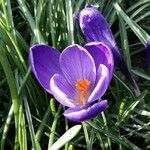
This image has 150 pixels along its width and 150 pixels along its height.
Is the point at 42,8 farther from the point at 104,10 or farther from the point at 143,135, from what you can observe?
the point at 143,135

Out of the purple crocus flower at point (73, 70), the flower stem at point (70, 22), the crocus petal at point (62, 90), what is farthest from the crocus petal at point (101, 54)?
the flower stem at point (70, 22)

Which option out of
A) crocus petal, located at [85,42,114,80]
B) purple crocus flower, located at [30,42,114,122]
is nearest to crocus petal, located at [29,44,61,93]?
purple crocus flower, located at [30,42,114,122]

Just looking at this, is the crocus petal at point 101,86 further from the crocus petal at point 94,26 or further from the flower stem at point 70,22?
the flower stem at point 70,22

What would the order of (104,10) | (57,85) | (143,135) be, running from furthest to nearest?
(104,10), (143,135), (57,85)

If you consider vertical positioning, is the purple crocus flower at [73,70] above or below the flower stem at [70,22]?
below

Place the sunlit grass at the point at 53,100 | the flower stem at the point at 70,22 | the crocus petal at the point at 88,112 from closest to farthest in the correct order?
the crocus petal at the point at 88,112, the sunlit grass at the point at 53,100, the flower stem at the point at 70,22

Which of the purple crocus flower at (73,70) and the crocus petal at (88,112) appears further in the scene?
the purple crocus flower at (73,70)

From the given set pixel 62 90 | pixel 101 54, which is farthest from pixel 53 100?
pixel 101 54

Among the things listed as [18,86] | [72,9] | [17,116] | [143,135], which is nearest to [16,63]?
[18,86]
